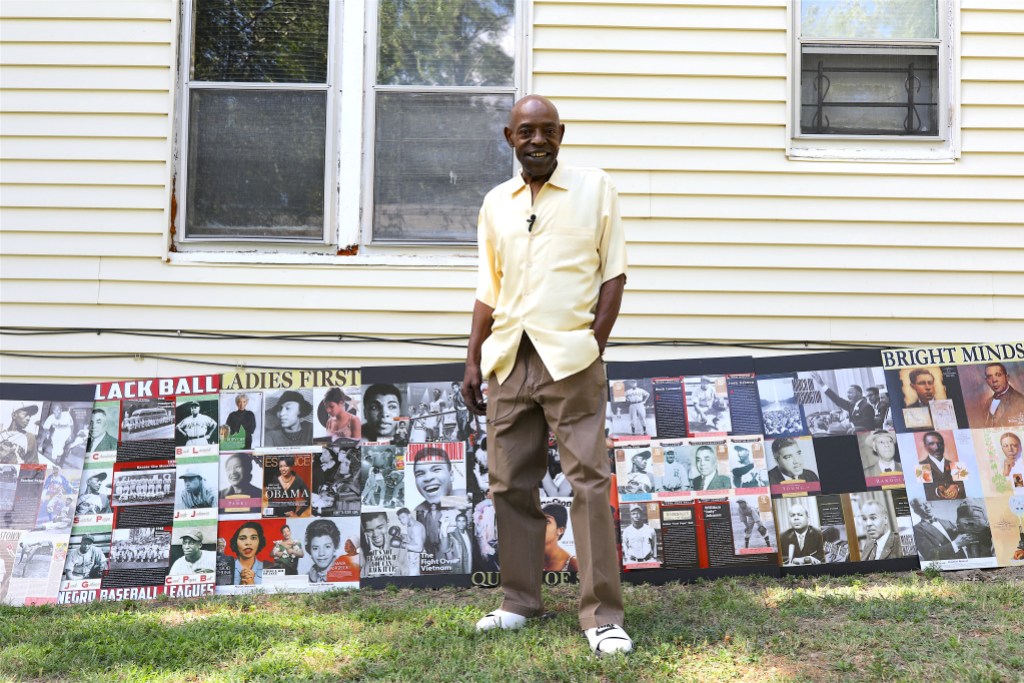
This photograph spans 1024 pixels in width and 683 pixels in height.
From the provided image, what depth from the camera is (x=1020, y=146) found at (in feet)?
16.8

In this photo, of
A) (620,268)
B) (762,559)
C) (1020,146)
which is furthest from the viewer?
(1020,146)

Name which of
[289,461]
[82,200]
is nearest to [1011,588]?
[289,461]

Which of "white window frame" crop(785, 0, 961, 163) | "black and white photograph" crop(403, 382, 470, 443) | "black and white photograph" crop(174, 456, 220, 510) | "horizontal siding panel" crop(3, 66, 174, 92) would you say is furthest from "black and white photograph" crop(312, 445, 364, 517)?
"white window frame" crop(785, 0, 961, 163)

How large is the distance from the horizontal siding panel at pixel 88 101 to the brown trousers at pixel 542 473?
2.70m

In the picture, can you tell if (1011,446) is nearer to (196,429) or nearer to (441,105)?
(441,105)

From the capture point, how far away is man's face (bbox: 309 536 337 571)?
4.45 metres

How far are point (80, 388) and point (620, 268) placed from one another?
2.76 meters

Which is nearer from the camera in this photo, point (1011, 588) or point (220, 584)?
point (1011, 588)

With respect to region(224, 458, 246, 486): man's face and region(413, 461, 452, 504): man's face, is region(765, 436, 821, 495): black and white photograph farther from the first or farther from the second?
region(224, 458, 246, 486): man's face

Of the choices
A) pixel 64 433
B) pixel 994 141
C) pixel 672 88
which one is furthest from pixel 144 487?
pixel 994 141

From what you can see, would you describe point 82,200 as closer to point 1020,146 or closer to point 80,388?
point 80,388

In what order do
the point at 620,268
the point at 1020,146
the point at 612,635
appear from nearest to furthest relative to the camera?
the point at 612,635 → the point at 620,268 → the point at 1020,146

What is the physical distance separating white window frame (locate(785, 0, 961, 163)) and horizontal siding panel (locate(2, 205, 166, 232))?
11.0ft

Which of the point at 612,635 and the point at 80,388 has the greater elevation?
the point at 80,388
